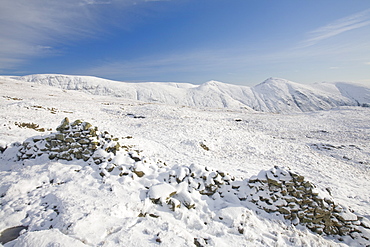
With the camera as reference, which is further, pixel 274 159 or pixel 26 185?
pixel 274 159

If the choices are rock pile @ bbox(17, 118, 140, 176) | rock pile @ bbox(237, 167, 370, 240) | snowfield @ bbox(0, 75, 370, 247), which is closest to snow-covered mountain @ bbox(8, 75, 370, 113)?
rock pile @ bbox(17, 118, 140, 176)

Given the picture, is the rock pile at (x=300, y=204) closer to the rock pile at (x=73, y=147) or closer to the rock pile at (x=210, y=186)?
the rock pile at (x=210, y=186)

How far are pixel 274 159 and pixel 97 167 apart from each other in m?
15.8

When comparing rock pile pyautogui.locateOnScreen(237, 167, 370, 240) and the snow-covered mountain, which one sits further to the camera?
the snow-covered mountain

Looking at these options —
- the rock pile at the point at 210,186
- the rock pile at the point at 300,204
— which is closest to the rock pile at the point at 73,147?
the rock pile at the point at 210,186

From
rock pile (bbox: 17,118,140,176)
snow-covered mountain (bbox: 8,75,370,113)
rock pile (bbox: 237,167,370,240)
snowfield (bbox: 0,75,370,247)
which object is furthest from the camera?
snow-covered mountain (bbox: 8,75,370,113)

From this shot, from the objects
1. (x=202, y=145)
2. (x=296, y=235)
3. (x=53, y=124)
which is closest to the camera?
(x=296, y=235)

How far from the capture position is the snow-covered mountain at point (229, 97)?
5778 inches

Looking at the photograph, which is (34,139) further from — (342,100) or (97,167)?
(342,100)

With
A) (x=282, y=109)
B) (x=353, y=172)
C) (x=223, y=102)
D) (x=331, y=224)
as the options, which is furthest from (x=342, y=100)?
(x=331, y=224)

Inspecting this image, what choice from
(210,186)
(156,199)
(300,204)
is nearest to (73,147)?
(156,199)

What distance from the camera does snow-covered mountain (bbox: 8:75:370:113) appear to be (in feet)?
481

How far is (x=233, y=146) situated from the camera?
2028 cm

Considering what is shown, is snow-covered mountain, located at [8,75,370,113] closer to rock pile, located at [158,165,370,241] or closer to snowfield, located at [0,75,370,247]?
snowfield, located at [0,75,370,247]
